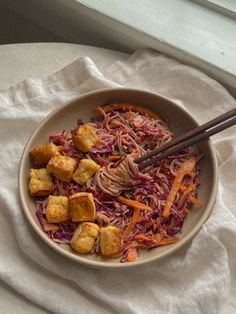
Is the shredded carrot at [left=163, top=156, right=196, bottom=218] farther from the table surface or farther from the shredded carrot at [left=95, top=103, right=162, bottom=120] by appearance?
the table surface

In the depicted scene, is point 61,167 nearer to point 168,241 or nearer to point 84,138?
point 84,138

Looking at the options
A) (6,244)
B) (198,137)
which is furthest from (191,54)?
(6,244)

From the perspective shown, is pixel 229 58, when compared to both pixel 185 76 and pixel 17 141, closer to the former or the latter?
pixel 185 76

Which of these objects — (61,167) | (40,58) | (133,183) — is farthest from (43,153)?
(40,58)

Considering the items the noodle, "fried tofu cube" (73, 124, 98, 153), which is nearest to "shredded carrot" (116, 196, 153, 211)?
the noodle

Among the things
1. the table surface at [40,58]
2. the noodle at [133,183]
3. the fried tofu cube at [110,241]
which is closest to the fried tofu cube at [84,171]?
the noodle at [133,183]

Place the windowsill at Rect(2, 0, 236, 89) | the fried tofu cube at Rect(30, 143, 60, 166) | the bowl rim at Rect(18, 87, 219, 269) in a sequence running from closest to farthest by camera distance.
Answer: the bowl rim at Rect(18, 87, 219, 269) → the fried tofu cube at Rect(30, 143, 60, 166) → the windowsill at Rect(2, 0, 236, 89)
